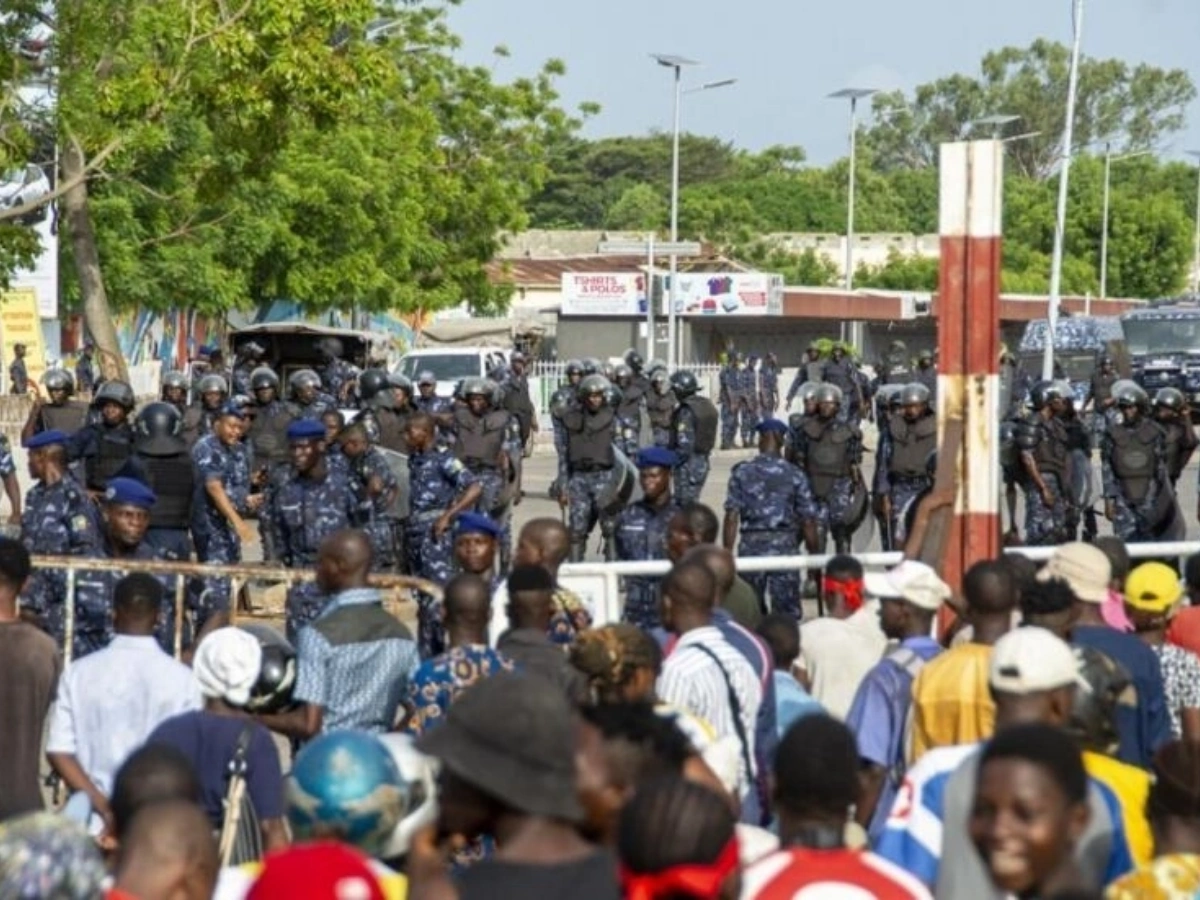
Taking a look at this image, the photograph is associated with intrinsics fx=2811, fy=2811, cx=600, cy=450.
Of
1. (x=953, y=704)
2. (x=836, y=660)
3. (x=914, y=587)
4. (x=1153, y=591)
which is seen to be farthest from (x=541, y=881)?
(x=836, y=660)

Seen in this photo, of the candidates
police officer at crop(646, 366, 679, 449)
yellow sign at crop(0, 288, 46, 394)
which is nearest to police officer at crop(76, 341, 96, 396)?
yellow sign at crop(0, 288, 46, 394)

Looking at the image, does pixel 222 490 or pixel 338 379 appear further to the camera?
pixel 338 379

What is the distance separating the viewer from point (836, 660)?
935cm

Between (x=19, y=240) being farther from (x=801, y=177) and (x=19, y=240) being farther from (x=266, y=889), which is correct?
(x=801, y=177)

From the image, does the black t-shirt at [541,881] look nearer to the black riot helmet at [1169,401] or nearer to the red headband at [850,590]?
the red headband at [850,590]

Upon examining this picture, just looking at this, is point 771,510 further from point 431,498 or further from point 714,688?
point 714,688

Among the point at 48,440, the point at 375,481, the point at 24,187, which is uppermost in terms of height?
the point at 24,187

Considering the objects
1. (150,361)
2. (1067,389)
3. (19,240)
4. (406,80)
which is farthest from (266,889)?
(406,80)

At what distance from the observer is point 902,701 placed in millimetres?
7820

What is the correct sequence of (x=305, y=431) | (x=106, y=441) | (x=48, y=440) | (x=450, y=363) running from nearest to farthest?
(x=48, y=440) → (x=305, y=431) → (x=106, y=441) → (x=450, y=363)

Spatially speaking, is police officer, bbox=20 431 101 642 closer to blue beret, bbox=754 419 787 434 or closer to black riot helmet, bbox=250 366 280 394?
blue beret, bbox=754 419 787 434

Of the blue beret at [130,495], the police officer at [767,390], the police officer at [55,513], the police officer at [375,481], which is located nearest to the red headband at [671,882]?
the blue beret at [130,495]

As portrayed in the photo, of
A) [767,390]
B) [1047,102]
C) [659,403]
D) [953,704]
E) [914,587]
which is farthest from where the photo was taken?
[1047,102]

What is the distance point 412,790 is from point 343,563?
11.9ft
